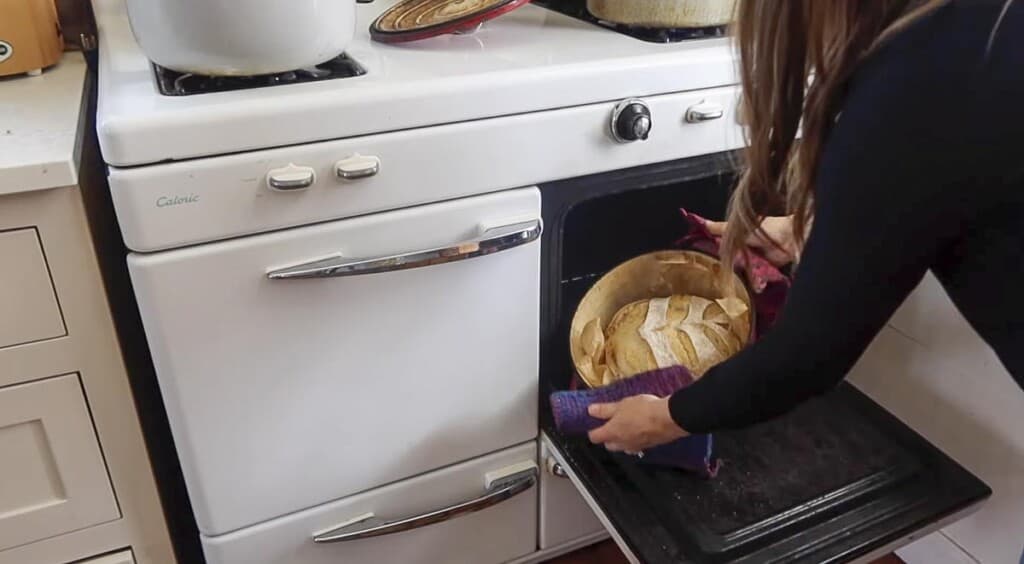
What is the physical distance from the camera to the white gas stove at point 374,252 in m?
0.80

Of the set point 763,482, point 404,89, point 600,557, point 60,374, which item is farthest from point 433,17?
point 600,557

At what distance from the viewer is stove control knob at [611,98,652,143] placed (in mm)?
935

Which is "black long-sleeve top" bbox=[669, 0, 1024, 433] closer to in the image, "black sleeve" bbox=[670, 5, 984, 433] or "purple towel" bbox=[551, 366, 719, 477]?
"black sleeve" bbox=[670, 5, 984, 433]

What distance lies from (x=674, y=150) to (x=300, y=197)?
45 centimetres

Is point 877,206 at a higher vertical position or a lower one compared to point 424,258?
higher

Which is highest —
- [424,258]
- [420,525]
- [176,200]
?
[176,200]

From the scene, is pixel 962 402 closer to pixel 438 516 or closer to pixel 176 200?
pixel 438 516

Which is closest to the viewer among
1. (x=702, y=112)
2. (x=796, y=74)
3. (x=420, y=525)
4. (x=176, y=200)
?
(x=796, y=74)

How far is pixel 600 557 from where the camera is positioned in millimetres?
1382

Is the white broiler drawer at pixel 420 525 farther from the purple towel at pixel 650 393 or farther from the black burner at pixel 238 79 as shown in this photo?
the black burner at pixel 238 79

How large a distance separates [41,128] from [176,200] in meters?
0.21

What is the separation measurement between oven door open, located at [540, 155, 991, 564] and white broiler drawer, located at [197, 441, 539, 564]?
0.34ft

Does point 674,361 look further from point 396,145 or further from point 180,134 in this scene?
point 180,134

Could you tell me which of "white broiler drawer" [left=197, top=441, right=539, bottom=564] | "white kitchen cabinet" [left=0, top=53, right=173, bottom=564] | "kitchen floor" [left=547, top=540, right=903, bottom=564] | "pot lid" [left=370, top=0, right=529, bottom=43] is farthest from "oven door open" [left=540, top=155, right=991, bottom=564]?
"white kitchen cabinet" [left=0, top=53, right=173, bottom=564]
